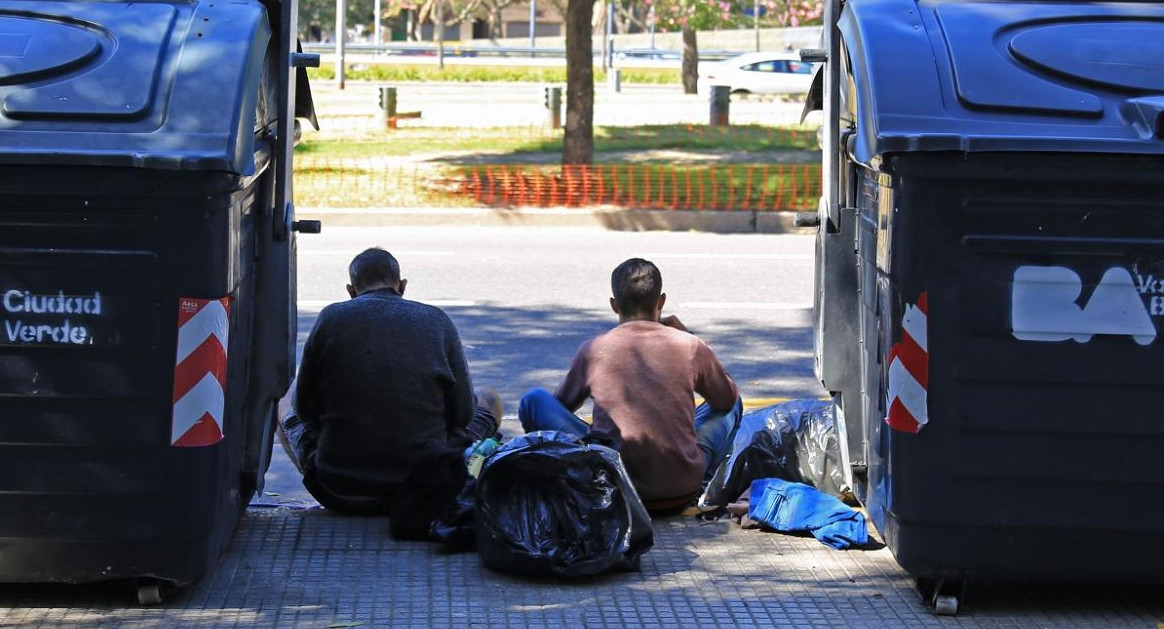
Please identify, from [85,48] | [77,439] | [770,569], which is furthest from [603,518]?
[85,48]

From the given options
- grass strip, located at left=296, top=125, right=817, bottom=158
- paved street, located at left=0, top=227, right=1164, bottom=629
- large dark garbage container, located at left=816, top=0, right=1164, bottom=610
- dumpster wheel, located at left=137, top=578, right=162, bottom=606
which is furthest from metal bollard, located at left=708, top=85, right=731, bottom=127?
dumpster wheel, located at left=137, top=578, right=162, bottom=606

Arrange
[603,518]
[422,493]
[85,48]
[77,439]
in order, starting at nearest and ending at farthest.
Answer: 1. [77,439]
2. [85,48]
3. [603,518]
4. [422,493]

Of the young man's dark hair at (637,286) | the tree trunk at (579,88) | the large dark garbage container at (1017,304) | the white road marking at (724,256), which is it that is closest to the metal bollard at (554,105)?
the tree trunk at (579,88)

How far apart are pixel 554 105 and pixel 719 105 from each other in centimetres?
292

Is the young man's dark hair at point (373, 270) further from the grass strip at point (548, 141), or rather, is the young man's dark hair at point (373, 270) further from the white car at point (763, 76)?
the white car at point (763, 76)

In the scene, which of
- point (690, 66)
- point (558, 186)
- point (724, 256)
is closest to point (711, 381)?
point (724, 256)

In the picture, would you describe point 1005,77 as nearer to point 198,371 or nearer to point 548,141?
point 198,371

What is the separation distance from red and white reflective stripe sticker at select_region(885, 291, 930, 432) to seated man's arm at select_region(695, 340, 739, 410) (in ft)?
3.74

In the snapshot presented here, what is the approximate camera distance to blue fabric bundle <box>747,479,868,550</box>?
495 centimetres

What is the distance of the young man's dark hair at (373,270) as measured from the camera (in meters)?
5.21

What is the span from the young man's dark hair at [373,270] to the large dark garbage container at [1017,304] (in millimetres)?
1842

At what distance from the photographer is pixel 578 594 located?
4461 millimetres

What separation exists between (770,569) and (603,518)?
59 centimetres

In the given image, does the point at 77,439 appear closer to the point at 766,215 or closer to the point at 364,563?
the point at 364,563
